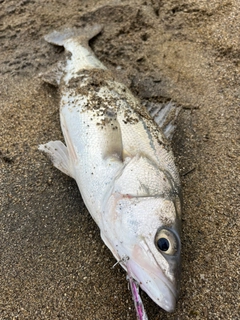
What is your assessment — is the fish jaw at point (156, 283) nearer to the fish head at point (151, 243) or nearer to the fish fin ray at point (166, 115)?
the fish head at point (151, 243)

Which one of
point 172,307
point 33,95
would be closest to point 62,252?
point 172,307

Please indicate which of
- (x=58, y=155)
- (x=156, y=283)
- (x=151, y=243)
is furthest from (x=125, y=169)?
(x=156, y=283)

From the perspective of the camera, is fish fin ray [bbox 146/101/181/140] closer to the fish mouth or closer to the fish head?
the fish head

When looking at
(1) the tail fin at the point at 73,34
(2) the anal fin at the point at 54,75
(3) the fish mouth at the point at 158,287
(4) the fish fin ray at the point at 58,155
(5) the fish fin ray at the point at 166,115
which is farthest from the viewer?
(1) the tail fin at the point at 73,34

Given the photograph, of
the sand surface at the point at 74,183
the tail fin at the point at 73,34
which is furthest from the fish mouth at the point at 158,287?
the tail fin at the point at 73,34

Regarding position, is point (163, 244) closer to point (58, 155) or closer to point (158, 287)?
point (158, 287)

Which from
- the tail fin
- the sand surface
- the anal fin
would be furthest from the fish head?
the tail fin
